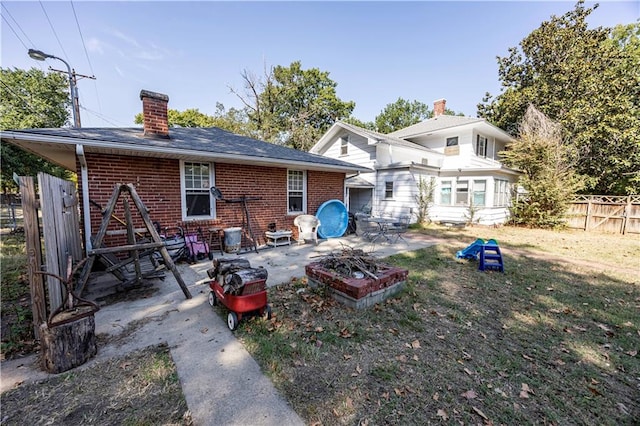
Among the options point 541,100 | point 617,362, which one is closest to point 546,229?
point 541,100

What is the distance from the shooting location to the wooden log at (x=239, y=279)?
323cm

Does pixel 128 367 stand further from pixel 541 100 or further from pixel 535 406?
pixel 541 100

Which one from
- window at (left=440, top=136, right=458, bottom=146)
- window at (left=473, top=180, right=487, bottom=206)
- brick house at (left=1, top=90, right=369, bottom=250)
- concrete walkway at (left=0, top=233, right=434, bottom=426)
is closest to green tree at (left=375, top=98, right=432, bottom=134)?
window at (left=440, top=136, right=458, bottom=146)

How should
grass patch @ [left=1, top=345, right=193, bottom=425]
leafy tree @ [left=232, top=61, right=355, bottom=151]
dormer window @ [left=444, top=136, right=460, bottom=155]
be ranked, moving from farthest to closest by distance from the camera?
leafy tree @ [left=232, top=61, right=355, bottom=151] < dormer window @ [left=444, top=136, right=460, bottom=155] < grass patch @ [left=1, top=345, right=193, bottom=425]

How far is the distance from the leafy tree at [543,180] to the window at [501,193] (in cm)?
64

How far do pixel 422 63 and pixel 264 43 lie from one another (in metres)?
12.1

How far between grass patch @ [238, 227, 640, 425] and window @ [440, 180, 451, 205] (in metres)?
9.46

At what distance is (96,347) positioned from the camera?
277cm

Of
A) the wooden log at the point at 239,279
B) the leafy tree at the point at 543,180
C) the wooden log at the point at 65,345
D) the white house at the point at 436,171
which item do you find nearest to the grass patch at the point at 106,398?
the wooden log at the point at 65,345

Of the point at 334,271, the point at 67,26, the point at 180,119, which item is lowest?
the point at 334,271

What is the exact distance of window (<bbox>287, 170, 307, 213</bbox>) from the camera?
892 centimetres

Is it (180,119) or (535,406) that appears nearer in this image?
(535,406)

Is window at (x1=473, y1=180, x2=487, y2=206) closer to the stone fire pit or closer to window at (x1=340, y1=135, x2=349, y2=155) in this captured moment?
window at (x1=340, y1=135, x2=349, y2=155)

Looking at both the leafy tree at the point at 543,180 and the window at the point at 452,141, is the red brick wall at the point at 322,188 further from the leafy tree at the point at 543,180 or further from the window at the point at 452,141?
the leafy tree at the point at 543,180
